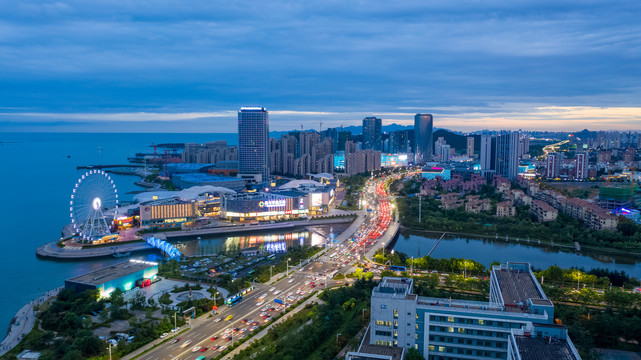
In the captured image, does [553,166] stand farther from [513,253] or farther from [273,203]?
[273,203]

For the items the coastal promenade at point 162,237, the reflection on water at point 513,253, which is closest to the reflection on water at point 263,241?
the coastal promenade at point 162,237

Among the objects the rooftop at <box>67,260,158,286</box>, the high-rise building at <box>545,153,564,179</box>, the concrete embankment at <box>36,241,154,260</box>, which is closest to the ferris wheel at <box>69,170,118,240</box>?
the concrete embankment at <box>36,241,154,260</box>

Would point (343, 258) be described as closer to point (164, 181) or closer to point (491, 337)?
point (491, 337)

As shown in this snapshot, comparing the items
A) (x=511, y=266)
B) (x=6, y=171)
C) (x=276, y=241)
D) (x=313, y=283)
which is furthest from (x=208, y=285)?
(x=6, y=171)

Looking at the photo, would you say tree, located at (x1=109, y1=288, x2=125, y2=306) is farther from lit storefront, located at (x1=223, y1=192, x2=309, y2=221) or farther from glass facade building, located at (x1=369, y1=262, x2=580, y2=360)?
lit storefront, located at (x1=223, y1=192, x2=309, y2=221)

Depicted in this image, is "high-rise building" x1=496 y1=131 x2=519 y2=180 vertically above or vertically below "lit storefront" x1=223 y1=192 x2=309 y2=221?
above

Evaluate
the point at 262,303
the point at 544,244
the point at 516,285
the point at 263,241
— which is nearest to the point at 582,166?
the point at 544,244

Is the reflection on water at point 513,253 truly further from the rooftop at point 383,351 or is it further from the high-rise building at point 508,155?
the high-rise building at point 508,155

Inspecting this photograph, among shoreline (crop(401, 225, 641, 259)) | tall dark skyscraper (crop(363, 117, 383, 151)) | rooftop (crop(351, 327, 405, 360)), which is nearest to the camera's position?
rooftop (crop(351, 327, 405, 360))
